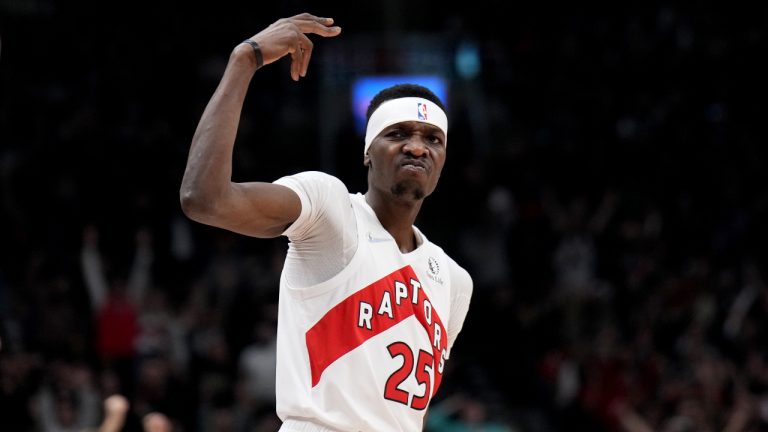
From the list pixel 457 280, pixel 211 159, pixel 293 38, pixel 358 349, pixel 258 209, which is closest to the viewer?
pixel 211 159

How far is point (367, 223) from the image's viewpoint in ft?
15.4

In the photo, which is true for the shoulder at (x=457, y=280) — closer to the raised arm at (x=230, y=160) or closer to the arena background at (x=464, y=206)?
the raised arm at (x=230, y=160)

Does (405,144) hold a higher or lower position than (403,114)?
lower

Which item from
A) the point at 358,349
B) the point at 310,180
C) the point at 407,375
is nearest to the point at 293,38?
the point at 310,180

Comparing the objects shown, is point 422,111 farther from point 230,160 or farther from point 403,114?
point 230,160

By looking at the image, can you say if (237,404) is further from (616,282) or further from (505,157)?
(505,157)

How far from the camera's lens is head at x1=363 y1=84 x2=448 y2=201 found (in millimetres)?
4676

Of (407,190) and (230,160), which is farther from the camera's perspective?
(407,190)

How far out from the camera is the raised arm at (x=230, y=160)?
369cm

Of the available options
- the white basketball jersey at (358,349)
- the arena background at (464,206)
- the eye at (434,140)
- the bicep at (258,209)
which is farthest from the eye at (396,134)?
the arena background at (464,206)

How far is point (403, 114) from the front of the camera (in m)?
4.77

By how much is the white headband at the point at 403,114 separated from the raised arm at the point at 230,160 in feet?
2.09

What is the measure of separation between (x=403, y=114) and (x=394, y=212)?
409 mm

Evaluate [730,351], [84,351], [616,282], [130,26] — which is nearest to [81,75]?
[130,26]
